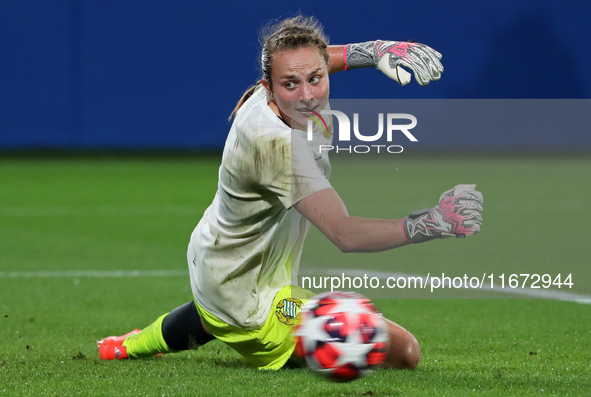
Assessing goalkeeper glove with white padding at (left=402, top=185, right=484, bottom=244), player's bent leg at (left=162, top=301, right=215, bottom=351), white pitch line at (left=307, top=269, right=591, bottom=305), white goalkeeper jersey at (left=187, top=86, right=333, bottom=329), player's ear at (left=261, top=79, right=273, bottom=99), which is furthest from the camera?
white pitch line at (left=307, top=269, right=591, bottom=305)

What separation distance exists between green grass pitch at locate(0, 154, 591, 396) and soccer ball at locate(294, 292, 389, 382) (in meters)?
0.20

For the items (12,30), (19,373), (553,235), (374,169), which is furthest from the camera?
(374,169)

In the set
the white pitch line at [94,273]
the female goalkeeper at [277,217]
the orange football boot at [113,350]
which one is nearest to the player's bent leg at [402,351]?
the female goalkeeper at [277,217]

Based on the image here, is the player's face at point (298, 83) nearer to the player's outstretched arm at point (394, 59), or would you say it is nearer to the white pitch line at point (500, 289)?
the player's outstretched arm at point (394, 59)

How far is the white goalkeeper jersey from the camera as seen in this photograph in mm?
3195

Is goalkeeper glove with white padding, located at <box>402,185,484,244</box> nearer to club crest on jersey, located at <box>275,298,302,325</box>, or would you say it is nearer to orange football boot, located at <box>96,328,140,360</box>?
club crest on jersey, located at <box>275,298,302,325</box>

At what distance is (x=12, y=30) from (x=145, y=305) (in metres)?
12.1

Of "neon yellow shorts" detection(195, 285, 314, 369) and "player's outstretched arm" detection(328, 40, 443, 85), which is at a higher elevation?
"player's outstretched arm" detection(328, 40, 443, 85)

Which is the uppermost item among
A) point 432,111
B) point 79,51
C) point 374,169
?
point 79,51

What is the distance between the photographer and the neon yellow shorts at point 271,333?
12.2ft

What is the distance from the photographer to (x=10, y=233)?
30.5 feet

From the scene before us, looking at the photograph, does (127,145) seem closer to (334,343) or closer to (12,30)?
(12,30)

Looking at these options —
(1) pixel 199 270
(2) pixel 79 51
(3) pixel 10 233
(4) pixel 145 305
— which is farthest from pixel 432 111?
(1) pixel 199 270

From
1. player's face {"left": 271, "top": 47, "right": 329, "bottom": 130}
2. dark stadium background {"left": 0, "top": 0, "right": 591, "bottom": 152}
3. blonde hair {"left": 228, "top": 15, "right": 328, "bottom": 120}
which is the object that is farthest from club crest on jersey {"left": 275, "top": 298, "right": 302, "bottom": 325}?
dark stadium background {"left": 0, "top": 0, "right": 591, "bottom": 152}
